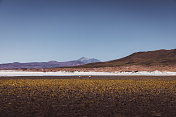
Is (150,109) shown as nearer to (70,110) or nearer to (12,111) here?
(70,110)

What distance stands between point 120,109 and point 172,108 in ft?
8.48

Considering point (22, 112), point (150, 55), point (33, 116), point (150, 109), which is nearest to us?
point (33, 116)

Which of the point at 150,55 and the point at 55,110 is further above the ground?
the point at 150,55

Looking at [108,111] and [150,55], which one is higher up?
[150,55]

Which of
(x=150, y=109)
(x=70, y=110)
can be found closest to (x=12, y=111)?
(x=70, y=110)

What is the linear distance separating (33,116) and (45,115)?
49 centimetres

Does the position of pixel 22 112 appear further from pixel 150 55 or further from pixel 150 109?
pixel 150 55

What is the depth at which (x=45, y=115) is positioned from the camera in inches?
356

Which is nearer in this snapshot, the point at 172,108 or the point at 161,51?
the point at 172,108

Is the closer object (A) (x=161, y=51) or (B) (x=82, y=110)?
(B) (x=82, y=110)

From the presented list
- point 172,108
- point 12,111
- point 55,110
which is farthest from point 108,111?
point 12,111

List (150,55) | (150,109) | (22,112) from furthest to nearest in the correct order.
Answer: (150,55)
(150,109)
(22,112)

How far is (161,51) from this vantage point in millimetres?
173000

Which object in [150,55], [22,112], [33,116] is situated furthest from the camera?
[150,55]
